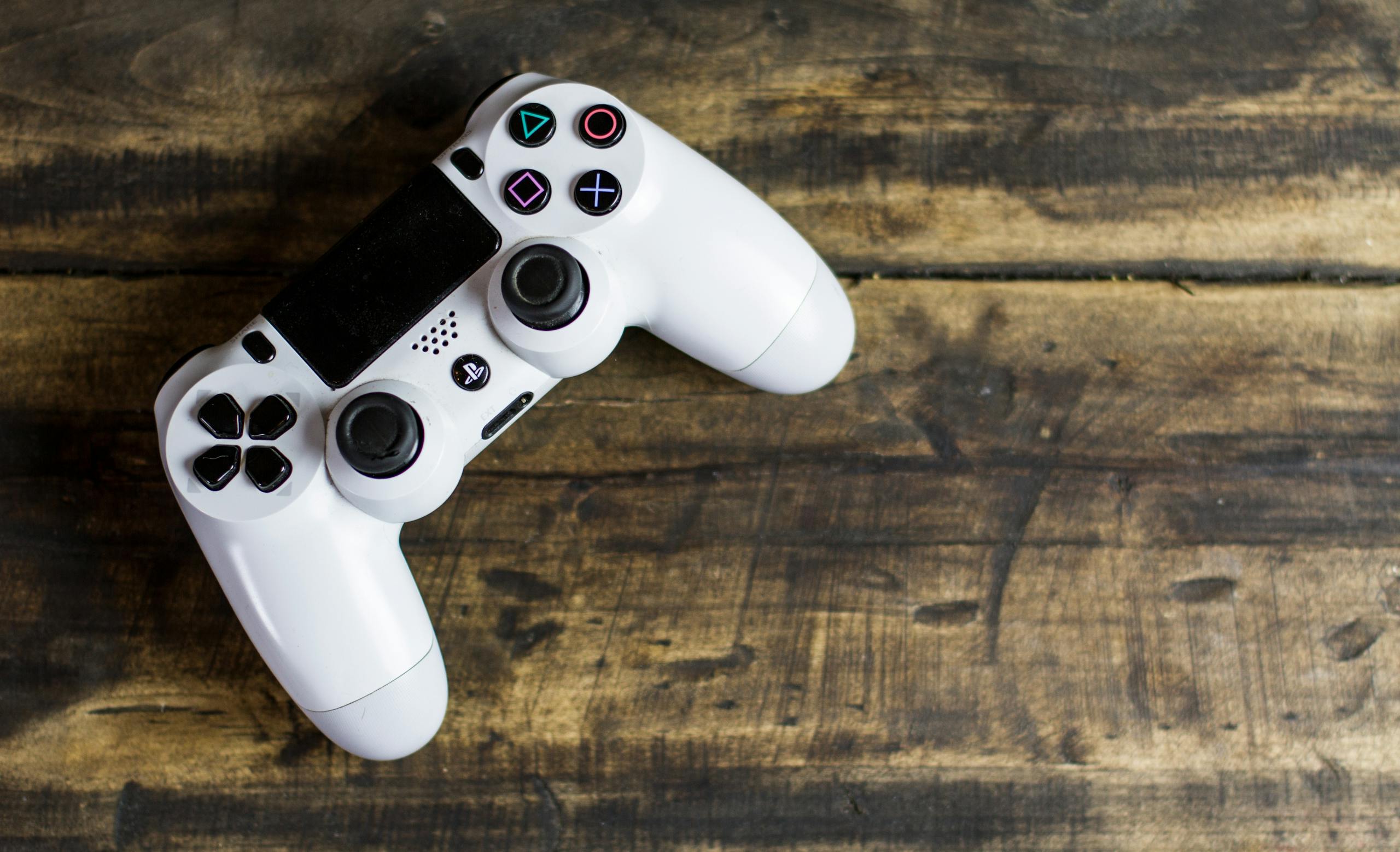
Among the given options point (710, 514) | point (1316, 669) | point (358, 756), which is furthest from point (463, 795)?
point (1316, 669)

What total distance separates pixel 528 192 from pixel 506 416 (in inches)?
5.3

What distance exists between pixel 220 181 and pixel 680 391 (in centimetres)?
37

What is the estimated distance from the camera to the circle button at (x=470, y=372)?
543 millimetres

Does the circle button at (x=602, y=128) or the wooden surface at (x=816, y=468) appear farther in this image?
the wooden surface at (x=816, y=468)

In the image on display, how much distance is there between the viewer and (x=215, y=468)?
0.52 meters

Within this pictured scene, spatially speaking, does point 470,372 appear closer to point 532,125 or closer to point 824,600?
point 532,125

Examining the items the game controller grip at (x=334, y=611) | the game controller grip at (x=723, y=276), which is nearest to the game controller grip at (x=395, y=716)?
the game controller grip at (x=334, y=611)

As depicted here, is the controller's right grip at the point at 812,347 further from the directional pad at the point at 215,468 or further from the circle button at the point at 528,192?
the directional pad at the point at 215,468

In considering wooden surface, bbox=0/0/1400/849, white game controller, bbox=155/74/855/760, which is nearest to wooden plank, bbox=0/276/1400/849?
wooden surface, bbox=0/0/1400/849

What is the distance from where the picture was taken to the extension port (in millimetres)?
558

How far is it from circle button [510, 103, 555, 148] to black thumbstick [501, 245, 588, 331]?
0.23 feet

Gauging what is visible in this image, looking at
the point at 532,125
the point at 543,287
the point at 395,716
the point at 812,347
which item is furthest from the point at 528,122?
the point at 395,716

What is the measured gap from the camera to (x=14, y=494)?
0.66m

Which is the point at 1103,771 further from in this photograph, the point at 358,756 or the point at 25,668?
the point at 25,668
